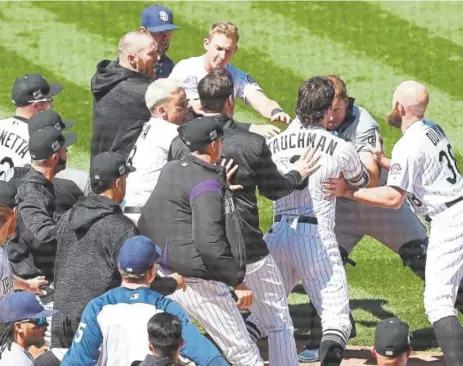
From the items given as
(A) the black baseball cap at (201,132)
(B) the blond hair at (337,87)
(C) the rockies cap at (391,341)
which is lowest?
(C) the rockies cap at (391,341)

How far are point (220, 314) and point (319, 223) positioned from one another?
2.78 ft

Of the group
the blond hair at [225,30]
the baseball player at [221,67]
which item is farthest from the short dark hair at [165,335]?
the blond hair at [225,30]

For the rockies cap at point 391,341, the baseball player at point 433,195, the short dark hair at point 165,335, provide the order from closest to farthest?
the short dark hair at point 165,335 < the rockies cap at point 391,341 < the baseball player at point 433,195

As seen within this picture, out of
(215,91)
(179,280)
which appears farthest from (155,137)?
(179,280)

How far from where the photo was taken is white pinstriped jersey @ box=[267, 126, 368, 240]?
6.38 meters

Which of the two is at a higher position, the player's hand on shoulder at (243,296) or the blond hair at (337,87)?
the blond hair at (337,87)

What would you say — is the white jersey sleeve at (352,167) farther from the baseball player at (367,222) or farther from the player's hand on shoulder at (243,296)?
the player's hand on shoulder at (243,296)

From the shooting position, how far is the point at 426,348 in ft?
23.4

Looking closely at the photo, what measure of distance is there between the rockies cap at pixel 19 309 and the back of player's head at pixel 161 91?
5.99 feet

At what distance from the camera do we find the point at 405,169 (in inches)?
252

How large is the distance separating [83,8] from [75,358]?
7146mm

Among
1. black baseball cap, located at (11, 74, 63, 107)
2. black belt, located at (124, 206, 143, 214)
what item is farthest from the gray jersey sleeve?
black baseball cap, located at (11, 74, 63, 107)

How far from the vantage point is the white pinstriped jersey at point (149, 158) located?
6.57 m

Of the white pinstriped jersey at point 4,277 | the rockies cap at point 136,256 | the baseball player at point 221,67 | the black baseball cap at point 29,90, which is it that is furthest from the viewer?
the baseball player at point 221,67
